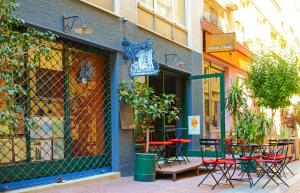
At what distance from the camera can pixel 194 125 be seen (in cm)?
1538

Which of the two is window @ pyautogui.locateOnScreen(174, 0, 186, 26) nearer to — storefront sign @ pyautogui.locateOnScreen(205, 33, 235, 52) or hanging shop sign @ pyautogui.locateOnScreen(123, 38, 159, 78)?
storefront sign @ pyautogui.locateOnScreen(205, 33, 235, 52)

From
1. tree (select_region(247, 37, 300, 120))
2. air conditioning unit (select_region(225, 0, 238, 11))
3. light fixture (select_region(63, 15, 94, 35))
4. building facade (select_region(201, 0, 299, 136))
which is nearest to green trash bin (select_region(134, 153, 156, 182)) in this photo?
light fixture (select_region(63, 15, 94, 35))

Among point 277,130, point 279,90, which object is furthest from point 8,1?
point 277,130

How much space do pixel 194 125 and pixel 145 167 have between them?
4.96m

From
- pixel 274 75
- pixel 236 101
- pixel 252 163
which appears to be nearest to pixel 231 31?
pixel 274 75

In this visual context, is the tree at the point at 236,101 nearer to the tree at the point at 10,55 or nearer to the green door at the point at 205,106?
the green door at the point at 205,106

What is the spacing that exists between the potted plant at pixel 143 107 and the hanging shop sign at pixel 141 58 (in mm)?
349

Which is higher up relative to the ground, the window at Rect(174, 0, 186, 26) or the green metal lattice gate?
the window at Rect(174, 0, 186, 26)

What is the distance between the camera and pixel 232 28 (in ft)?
71.5

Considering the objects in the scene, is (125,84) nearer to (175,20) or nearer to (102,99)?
(102,99)

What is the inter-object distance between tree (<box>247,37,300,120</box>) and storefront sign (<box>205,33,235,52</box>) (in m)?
3.12

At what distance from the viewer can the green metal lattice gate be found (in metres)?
8.67

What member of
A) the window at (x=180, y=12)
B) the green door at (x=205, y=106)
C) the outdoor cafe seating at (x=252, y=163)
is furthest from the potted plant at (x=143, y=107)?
the window at (x=180, y=12)

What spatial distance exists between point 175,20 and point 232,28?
287 inches
